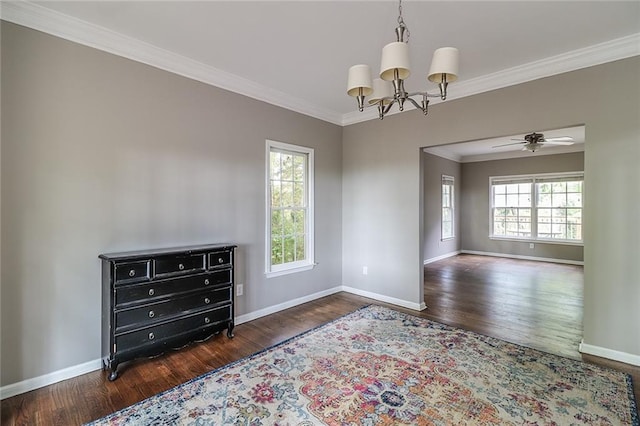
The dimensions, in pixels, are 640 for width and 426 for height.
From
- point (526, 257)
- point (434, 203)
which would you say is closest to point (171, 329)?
point (434, 203)

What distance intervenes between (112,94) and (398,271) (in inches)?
151

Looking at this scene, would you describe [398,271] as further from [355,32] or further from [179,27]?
[179,27]

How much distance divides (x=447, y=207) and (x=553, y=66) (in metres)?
5.72

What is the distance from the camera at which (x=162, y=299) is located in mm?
2652

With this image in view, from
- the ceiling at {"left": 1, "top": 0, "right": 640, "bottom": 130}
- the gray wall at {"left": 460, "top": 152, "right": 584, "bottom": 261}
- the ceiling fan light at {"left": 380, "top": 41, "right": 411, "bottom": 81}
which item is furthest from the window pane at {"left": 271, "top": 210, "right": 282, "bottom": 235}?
the gray wall at {"left": 460, "top": 152, "right": 584, "bottom": 261}

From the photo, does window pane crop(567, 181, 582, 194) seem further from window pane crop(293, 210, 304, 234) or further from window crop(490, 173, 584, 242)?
window pane crop(293, 210, 304, 234)

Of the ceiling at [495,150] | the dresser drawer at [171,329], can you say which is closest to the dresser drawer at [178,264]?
the dresser drawer at [171,329]

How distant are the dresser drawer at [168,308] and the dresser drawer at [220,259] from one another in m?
0.25

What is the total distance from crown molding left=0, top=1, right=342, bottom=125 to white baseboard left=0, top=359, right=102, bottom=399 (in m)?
2.64

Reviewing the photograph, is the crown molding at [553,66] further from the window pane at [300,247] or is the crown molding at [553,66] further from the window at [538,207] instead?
the window at [538,207]

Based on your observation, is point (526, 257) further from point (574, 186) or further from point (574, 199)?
point (574, 186)

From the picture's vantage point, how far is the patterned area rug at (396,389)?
1959 millimetres

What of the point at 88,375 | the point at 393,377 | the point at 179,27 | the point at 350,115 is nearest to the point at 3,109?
the point at 179,27

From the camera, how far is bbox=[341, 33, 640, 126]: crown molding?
105 inches
